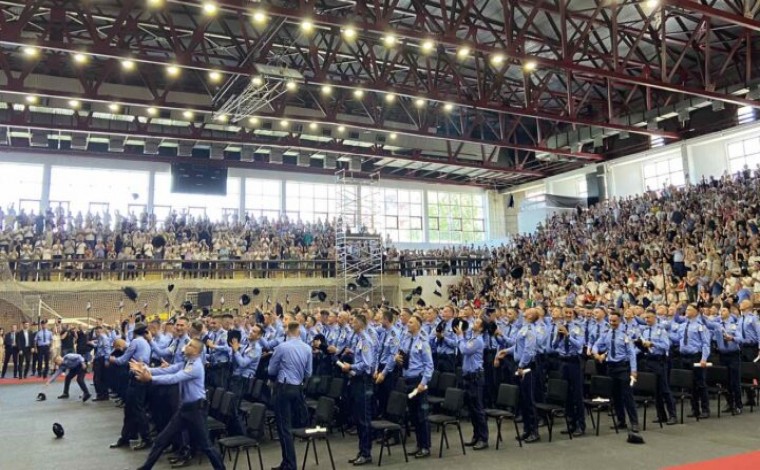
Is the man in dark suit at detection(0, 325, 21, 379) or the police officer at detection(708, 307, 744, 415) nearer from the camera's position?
the police officer at detection(708, 307, 744, 415)

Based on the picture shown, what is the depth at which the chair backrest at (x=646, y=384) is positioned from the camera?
8.33 meters

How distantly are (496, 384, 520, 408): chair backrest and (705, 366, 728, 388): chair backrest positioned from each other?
13.8 ft

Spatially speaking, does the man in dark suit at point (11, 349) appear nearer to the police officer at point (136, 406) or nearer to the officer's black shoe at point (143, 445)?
the police officer at point (136, 406)

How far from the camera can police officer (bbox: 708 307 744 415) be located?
9125 millimetres

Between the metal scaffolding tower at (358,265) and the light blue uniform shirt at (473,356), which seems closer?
the light blue uniform shirt at (473,356)

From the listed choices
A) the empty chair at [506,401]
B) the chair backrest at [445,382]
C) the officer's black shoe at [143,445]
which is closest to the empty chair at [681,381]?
the empty chair at [506,401]

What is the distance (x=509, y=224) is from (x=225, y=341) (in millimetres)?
28478

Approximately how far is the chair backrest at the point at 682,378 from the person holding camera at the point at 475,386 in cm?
372

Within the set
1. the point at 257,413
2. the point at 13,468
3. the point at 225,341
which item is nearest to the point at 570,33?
the point at 225,341

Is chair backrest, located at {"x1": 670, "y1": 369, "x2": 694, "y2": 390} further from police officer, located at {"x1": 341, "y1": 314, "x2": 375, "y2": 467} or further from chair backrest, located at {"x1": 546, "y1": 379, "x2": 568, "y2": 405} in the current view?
police officer, located at {"x1": 341, "y1": 314, "x2": 375, "y2": 467}

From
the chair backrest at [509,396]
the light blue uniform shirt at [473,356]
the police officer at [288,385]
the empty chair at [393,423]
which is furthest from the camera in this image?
the light blue uniform shirt at [473,356]

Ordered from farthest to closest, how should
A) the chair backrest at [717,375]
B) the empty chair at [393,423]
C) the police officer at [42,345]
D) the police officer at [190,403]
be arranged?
the police officer at [42,345], the chair backrest at [717,375], the empty chair at [393,423], the police officer at [190,403]

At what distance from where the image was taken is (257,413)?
21.6 ft

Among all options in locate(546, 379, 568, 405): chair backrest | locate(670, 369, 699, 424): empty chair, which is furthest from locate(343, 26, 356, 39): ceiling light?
locate(670, 369, 699, 424): empty chair
